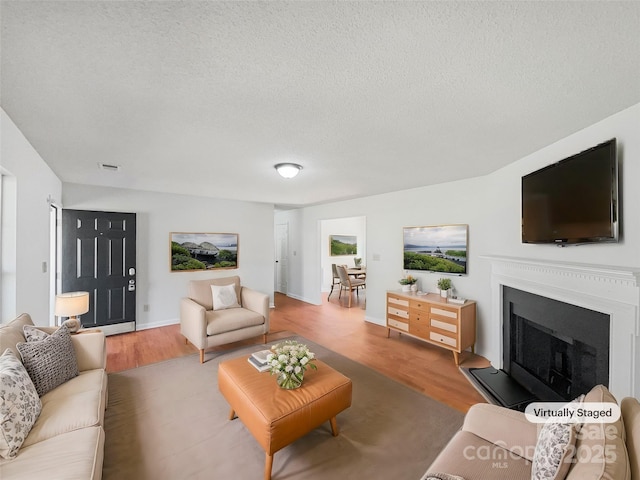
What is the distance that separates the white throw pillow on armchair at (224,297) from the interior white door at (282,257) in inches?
134

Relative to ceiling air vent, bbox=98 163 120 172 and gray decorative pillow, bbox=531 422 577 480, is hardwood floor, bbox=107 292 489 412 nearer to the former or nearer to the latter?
gray decorative pillow, bbox=531 422 577 480

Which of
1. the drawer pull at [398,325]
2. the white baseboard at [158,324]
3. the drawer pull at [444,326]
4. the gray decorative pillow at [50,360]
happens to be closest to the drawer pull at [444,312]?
the drawer pull at [444,326]

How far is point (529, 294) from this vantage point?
2.70 m

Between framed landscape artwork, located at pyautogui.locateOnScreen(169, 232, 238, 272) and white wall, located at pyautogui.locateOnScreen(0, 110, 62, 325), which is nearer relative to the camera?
white wall, located at pyautogui.locateOnScreen(0, 110, 62, 325)

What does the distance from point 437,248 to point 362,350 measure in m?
1.83

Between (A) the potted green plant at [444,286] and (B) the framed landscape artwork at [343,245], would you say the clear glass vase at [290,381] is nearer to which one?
(A) the potted green plant at [444,286]

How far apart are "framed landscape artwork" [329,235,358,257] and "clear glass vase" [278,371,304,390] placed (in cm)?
655

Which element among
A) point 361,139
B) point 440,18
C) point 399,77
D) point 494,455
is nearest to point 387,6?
point 440,18

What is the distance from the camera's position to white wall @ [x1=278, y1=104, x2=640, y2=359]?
5.79 ft

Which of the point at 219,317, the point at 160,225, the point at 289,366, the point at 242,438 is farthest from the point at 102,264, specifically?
the point at 289,366

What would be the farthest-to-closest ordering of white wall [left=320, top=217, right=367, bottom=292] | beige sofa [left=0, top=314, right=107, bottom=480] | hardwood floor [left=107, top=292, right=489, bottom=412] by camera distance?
white wall [left=320, top=217, right=367, bottom=292] < hardwood floor [left=107, top=292, right=489, bottom=412] < beige sofa [left=0, top=314, right=107, bottom=480]

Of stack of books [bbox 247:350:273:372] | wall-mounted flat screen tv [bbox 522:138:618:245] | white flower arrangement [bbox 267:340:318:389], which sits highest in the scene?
wall-mounted flat screen tv [bbox 522:138:618:245]

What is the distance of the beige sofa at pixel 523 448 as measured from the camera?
3.08 feet

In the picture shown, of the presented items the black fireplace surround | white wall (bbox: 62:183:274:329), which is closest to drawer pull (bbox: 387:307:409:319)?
the black fireplace surround
